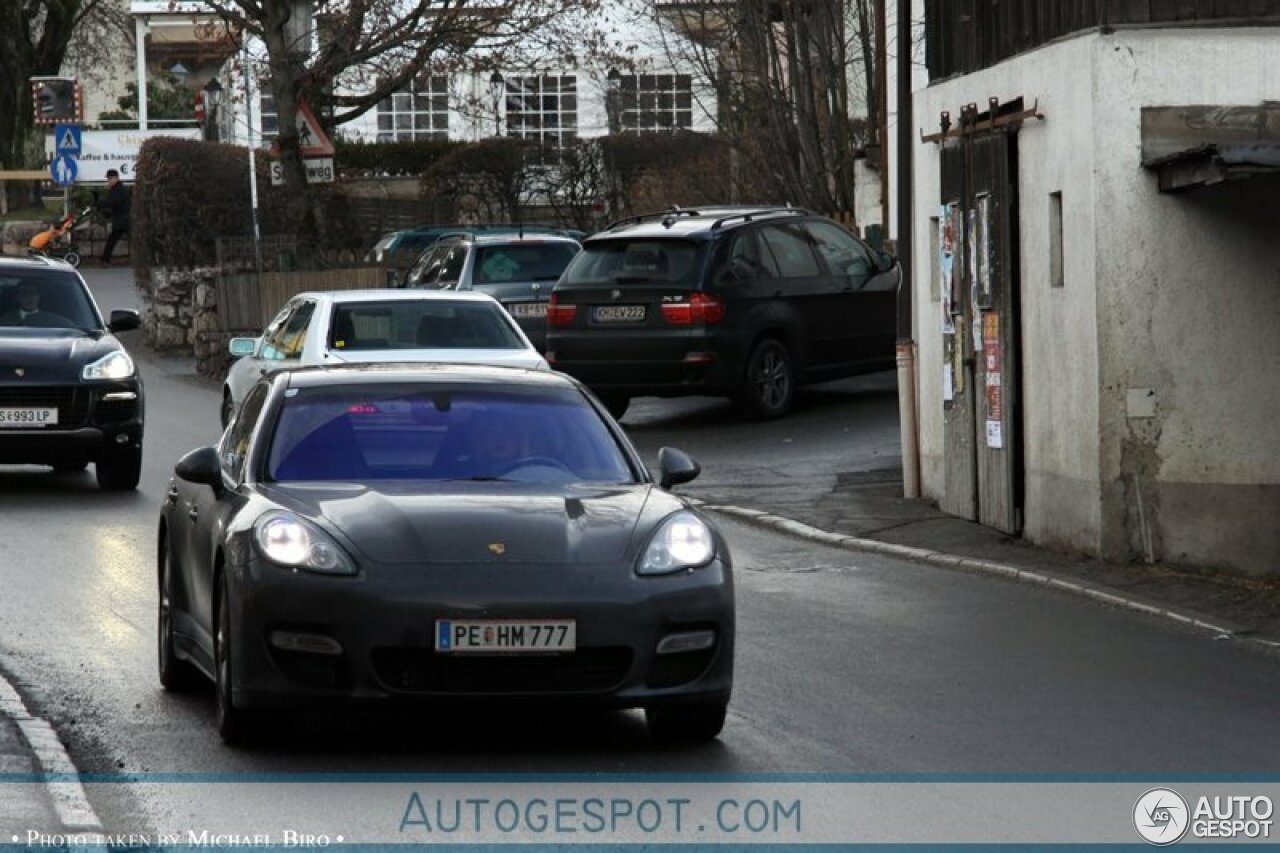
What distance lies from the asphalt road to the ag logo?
0.49 meters

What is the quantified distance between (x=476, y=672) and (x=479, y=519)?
0.60 meters

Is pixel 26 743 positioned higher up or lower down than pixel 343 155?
lower down

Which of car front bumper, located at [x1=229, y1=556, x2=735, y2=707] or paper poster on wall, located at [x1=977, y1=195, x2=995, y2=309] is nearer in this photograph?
car front bumper, located at [x1=229, y1=556, x2=735, y2=707]

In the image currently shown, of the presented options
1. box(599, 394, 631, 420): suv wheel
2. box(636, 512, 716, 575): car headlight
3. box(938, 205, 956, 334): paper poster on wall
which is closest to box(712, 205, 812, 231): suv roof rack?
box(599, 394, 631, 420): suv wheel

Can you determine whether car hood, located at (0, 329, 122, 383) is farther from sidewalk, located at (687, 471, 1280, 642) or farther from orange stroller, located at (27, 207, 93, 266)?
orange stroller, located at (27, 207, 93, 266)

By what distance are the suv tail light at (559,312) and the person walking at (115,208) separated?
28.5 m

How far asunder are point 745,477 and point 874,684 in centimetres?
985

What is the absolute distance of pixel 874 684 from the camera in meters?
10.8

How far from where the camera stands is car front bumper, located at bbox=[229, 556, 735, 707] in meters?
8.73

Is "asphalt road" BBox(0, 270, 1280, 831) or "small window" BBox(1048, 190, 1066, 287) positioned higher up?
"small window" BBox(1048, 190, 1066, 287)

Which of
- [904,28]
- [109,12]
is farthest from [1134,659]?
[109,12]

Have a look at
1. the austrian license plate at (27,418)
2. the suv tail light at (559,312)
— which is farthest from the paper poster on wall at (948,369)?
the suv tail light at (559,312)

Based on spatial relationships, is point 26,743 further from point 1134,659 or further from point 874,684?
point 1134,659

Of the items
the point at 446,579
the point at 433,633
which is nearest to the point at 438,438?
the point at 446,579
